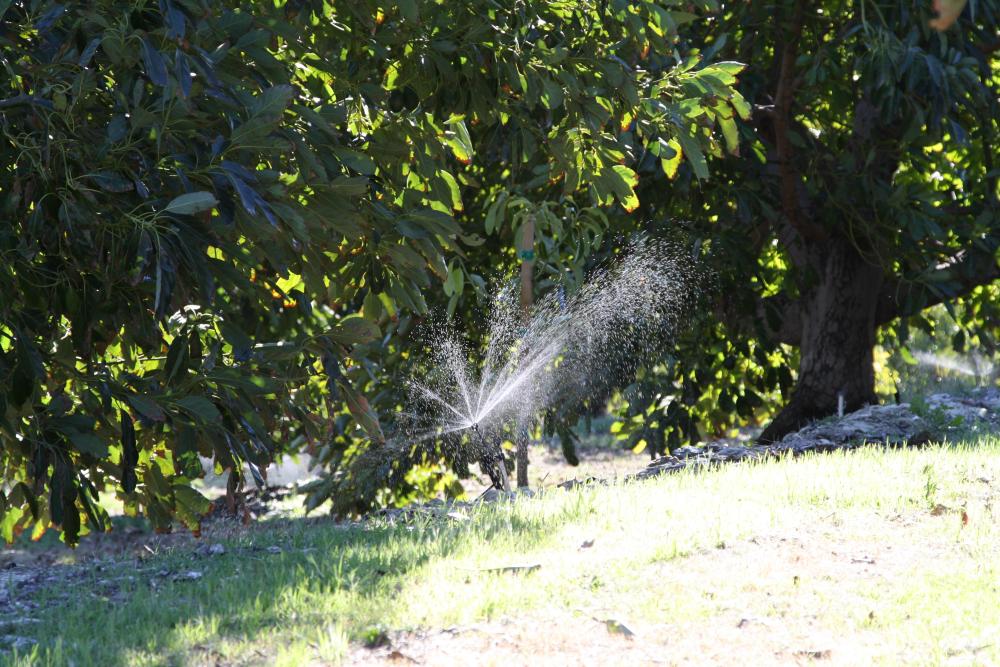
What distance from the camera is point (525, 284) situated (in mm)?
8414

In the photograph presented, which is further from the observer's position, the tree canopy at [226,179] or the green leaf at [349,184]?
the green leaf at [349,184]

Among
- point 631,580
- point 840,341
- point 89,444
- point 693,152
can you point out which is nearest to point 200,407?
point 89,444

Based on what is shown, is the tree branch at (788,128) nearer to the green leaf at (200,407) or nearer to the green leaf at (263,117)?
the green leaf at (263,117)

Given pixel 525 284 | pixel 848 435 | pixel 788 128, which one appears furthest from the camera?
pixel 788 128

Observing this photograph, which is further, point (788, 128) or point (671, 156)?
point (788, 128)

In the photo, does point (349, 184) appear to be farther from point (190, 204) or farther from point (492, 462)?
point (492, 462)

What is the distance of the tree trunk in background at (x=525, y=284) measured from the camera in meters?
7.63

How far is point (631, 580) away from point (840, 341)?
605cm

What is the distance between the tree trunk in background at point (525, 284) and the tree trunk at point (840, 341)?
226 cm

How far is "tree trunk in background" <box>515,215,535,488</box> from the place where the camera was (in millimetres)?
7629

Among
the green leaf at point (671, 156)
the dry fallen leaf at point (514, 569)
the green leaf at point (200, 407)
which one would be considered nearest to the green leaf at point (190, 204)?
the green leaf at point (200, 407)

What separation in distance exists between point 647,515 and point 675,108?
195cm

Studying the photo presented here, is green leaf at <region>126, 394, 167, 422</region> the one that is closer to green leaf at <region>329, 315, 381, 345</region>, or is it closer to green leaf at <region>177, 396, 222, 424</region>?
green leaf at <region>177, 396, 222, 424</region>

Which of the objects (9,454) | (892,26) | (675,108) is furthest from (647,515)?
(892,26)
